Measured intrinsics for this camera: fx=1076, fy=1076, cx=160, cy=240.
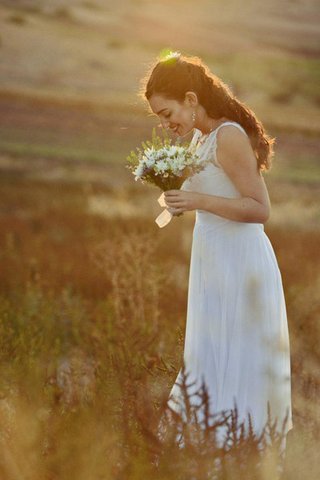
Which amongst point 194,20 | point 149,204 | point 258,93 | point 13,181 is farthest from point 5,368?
point 194,20

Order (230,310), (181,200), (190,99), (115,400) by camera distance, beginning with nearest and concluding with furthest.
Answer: (115,400)
(181,200)
(190,99)
(230,310)

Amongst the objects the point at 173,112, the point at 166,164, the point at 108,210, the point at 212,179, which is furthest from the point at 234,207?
the point at 108,210

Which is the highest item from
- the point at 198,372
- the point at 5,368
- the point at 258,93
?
the point at 258,93

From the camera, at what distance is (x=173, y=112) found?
13.2ft

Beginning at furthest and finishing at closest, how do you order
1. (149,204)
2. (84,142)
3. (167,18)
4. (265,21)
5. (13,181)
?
(265,21), (167,18), (84,142), (13,181), (149,204)

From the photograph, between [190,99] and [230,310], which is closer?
[190,99]

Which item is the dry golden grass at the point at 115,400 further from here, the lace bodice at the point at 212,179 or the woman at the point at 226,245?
the lace bodice at the point at 212,179

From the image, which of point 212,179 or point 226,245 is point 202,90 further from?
point 226,245

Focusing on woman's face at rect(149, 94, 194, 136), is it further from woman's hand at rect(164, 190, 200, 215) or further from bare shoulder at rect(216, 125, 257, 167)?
woman's hand at rect(164, 190, 200, 215)

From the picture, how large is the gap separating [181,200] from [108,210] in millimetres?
11664

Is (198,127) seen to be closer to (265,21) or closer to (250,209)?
(250,209)

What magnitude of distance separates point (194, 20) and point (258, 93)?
1504 cm

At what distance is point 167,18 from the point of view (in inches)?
2559

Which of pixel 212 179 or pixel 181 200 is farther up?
pixel 212 179
